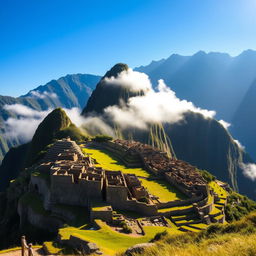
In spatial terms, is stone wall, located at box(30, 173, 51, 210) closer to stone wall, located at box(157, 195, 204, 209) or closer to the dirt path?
the dirt path

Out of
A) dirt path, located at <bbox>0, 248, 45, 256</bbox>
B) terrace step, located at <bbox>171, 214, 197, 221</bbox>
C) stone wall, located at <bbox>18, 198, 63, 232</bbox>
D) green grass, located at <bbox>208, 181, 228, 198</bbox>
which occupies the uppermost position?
dirt path, located at <bbox>0, 248, 45, 256</bbox>

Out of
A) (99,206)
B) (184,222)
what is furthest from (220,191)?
(99,206)

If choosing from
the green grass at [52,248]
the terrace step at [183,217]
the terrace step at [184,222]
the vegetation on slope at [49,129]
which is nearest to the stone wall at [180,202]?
the terrace step at [183,217]

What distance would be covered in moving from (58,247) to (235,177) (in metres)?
194

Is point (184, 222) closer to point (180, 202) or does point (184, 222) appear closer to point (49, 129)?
point (180, 202)


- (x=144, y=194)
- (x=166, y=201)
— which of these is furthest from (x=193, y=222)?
(x=144, y=194)

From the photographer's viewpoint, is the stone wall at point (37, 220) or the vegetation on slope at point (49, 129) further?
the vegetation on slope at point (49, 129)

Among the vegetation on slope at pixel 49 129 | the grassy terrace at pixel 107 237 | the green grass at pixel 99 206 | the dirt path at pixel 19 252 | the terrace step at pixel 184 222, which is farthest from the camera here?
the vegetation on slope at pixel 49 129

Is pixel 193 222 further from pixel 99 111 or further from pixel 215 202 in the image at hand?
pixel 99 111

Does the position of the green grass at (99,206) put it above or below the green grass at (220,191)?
above

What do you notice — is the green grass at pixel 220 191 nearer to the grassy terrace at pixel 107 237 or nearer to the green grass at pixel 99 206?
the green grass at pixel 99 206

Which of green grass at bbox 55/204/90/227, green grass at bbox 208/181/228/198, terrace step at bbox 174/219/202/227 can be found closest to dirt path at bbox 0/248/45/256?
green grass at bbox 55/204/90/227

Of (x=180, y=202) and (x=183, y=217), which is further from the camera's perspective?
(x=180, y=202)

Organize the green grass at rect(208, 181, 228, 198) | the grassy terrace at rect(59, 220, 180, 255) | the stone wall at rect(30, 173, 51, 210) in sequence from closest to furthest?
the grassy terrace at rect(59, 220, 180, 255)
the stone wall at rect(30, 173, 51, 210)
the green grass at rect(208, 181, 228, 198)
